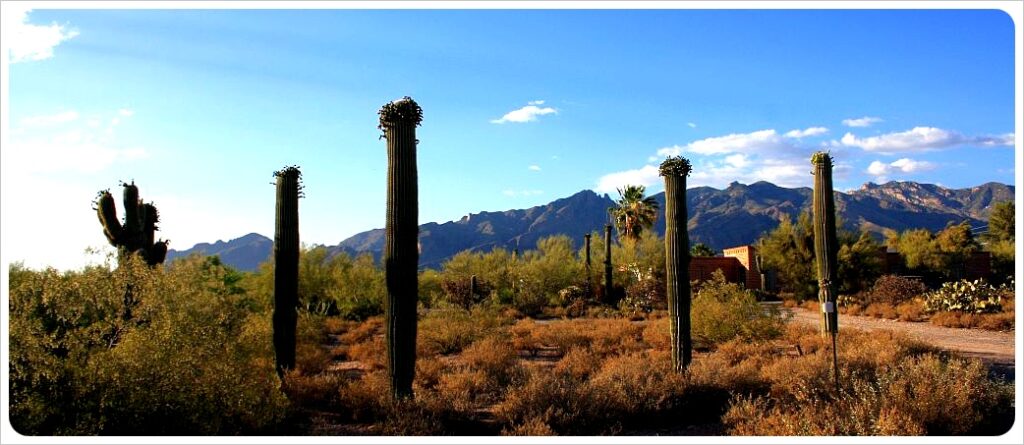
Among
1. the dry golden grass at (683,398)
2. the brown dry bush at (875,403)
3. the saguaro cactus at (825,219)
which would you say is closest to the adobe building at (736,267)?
the saguaro cactus at (825,219)

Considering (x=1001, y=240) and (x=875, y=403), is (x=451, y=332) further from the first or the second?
(x=1001, y=240)

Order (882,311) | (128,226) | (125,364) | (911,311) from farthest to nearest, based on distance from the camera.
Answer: (882,311), (911,311), (128,226), (125,364)

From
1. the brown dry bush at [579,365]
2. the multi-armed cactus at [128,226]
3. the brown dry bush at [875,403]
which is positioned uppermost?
the multi-armed cactus at [128,226]

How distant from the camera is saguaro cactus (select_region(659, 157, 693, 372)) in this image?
1175 centimetres

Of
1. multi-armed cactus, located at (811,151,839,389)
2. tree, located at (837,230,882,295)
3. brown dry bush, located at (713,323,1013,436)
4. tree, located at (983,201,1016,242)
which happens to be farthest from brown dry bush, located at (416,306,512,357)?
tree, located at (983,201,1016,242)

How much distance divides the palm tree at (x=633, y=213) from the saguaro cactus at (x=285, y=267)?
26.5m

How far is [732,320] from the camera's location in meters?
16.0

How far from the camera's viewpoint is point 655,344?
1623 centimetres

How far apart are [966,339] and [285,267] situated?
17.4m

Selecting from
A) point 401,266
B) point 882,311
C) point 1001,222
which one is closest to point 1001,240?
point 1001,222

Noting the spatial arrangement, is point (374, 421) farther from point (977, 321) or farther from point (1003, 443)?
point (977, 321)

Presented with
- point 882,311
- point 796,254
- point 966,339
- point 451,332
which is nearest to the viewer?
point 451,332

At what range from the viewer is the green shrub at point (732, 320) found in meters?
15.9

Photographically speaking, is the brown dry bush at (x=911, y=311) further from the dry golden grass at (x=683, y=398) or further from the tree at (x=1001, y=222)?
the tree at (x=1001, y=222)
